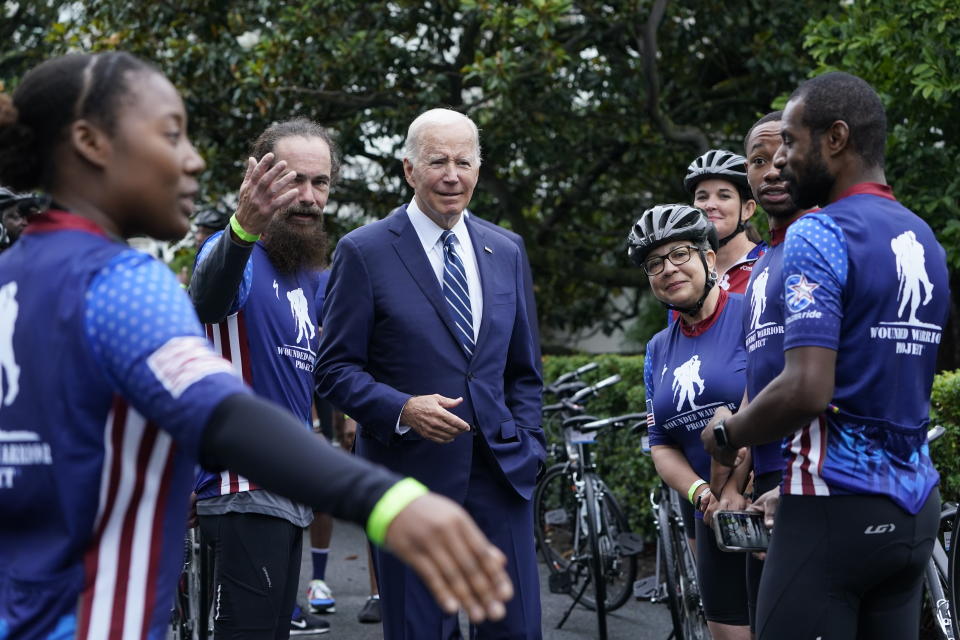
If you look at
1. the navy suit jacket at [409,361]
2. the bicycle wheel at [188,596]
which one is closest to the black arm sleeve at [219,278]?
the navy suit jacket at [409,361]

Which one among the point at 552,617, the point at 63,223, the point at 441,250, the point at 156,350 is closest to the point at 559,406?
the point at 552,617

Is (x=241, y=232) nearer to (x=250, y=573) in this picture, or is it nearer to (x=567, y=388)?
(x=250, y=573)

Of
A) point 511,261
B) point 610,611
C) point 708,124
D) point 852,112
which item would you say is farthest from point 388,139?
point 852,112

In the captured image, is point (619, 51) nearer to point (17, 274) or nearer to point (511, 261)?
point (511, 261)

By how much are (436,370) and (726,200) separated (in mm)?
1989

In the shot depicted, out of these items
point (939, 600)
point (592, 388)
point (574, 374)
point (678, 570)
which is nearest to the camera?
point (939, 600)

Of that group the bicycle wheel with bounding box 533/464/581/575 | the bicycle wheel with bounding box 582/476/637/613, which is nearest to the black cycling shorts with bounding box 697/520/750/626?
the bicycle wheel with bounding box 582/476/637/613

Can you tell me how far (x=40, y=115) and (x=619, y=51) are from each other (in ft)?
39.1

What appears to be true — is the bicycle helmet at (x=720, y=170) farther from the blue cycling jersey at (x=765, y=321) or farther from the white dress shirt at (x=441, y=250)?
the blue cycling jersey at (x=765, y=321)

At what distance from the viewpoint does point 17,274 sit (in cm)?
214

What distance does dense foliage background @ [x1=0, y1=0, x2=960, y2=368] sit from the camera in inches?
487

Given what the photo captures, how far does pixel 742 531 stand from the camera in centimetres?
372

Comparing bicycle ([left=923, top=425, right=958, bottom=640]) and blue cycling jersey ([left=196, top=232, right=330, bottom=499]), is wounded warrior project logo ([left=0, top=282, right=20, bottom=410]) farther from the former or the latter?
bicycle ([left=923, top=425, right=958, bottom=640])

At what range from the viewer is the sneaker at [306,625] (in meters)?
7.90
